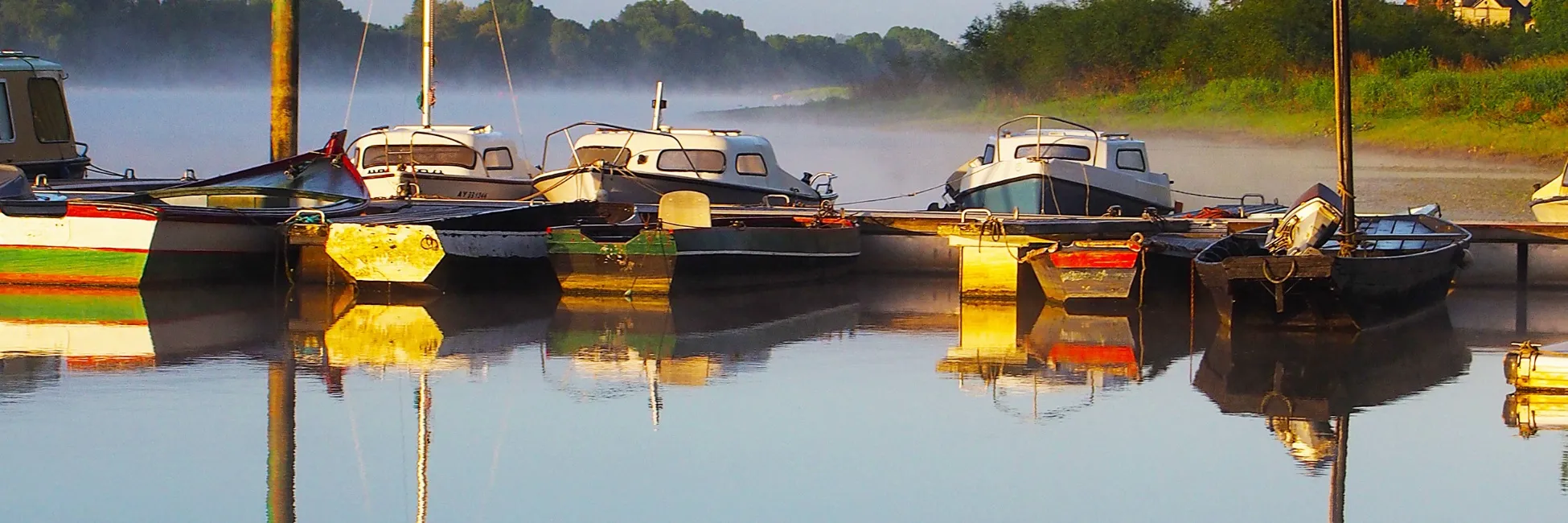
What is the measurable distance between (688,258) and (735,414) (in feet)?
21.3

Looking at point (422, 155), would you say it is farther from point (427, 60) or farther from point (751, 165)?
point (751, 165)

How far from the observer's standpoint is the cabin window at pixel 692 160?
25234 mm

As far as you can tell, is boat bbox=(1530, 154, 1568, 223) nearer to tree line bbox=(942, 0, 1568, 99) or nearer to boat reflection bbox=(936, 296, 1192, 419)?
boat reflection bbox=(936, 296, 1192, 419)

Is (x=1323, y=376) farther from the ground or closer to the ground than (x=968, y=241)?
closer to the ground

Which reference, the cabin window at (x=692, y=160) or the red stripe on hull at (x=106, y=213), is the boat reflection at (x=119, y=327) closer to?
the red stripe on hull at (x=106, y=213)

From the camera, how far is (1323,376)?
1520 centimetres

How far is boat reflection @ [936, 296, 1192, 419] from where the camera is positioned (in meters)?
14.9

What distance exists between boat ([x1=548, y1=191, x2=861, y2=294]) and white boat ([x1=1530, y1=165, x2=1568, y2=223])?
9.67 m

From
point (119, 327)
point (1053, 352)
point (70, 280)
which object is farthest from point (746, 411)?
point (70, 280)

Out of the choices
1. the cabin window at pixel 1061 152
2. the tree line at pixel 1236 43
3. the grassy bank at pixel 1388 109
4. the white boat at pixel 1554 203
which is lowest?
the white boat at pixel 1554 203

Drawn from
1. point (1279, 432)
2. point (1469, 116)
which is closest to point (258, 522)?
point (1279, 432)

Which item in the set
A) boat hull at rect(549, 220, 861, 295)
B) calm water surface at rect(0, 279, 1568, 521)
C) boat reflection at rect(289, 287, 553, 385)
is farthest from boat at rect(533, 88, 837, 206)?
calm water surface at rect(0, 279, 1568, 521)

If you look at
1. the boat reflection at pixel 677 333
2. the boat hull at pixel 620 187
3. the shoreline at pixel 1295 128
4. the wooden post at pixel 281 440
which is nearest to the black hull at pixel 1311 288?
the boat reflection at pixel 677 333

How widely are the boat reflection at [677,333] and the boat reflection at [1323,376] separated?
3.49 meters
